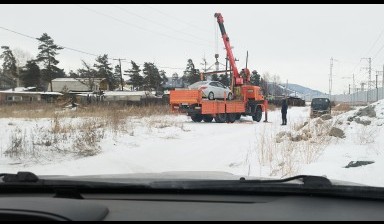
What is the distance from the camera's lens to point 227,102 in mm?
26984

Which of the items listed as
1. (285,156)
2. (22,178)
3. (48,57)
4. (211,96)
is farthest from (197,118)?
(48,57)

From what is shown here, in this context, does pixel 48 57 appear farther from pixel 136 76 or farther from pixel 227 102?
pixel 227 102

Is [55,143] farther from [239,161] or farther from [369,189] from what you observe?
[369,189]

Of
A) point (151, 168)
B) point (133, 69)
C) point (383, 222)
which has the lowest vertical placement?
point (151, 168)

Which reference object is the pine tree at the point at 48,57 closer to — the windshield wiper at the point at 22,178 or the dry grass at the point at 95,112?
the dry grass at the point at 95,112

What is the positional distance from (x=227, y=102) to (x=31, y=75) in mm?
55885

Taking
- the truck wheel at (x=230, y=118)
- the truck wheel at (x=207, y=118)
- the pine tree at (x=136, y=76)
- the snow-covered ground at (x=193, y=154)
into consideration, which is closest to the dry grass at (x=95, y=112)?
the truck wheel at (x=207, y=118)

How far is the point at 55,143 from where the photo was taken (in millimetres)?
11977

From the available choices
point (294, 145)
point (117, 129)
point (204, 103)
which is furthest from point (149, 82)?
point (294, 145)

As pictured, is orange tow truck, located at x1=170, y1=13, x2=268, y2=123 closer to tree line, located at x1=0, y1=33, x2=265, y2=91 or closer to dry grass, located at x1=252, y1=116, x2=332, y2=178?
dry grass, located at x1=252, y1=116, x2=332, y2=178

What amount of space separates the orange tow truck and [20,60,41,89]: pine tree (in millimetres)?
51450

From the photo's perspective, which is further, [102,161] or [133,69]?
[133,69]

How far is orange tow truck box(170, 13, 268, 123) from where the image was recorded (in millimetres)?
25172

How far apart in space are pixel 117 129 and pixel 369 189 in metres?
14.0
